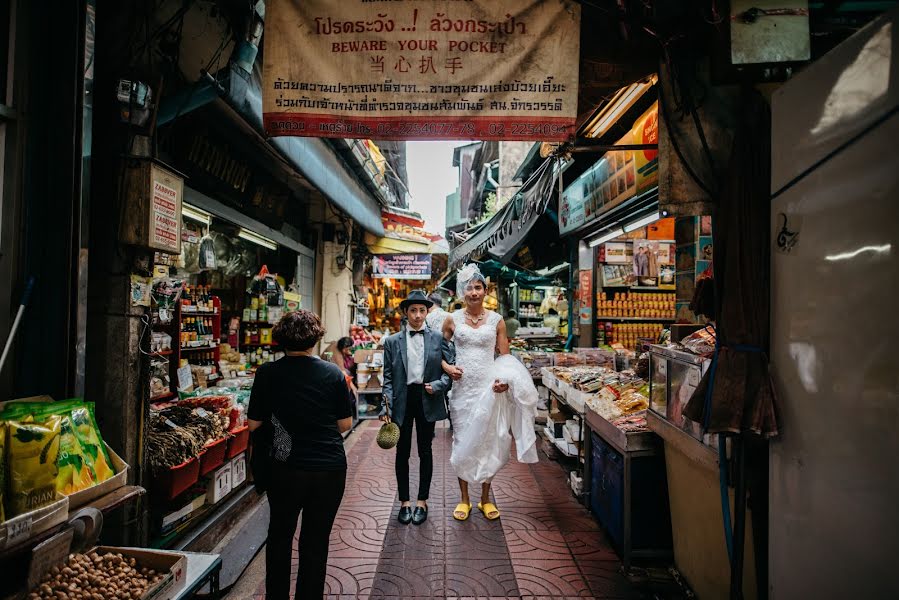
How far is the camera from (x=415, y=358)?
4.28 m

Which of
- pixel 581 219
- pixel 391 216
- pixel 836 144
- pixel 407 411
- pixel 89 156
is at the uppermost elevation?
pixel 391 216

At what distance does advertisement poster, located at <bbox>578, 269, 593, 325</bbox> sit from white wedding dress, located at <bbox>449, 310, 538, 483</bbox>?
426 centimetres

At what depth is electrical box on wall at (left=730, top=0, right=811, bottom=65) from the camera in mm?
2049

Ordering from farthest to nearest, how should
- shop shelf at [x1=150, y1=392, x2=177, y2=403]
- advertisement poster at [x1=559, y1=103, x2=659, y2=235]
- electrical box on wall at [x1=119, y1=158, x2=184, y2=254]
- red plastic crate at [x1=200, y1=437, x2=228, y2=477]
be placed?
shop shelf at [x1=150, y1=392, x2=177, y2=403] → advertisement poster at [x1=559, y1=103, x2=659, y2=235] → red plastic crate at [x1=200, y1=437, x2=228, y2=477] → electrical box on wall at [x1=119, y1=158, x2=184, y2=254]

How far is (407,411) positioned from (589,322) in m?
5.01

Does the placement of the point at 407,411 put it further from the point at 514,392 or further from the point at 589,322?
the point at 589,322

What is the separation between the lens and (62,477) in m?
2.04

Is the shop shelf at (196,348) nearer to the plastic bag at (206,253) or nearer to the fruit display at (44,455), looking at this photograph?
the plastic bag at (206,253)

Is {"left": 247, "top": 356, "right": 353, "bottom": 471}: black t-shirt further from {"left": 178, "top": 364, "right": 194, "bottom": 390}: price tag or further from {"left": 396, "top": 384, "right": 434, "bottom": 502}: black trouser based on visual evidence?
{"left": 178, "top": 364, "right": 194, "bottom": 390}: price tag

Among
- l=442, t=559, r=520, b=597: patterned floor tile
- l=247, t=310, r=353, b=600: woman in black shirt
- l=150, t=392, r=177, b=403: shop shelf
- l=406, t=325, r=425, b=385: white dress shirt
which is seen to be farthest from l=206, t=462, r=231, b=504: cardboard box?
l=442, t=559, r=520, b=597: patterned floor tile

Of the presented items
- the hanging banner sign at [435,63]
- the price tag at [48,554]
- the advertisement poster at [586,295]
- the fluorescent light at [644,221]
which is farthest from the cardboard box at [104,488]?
the advertisement poster at [586,295]

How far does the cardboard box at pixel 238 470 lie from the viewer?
433 cm

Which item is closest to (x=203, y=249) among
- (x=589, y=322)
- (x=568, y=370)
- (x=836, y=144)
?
(x=568, y=370)

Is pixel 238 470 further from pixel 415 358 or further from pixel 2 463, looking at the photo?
pixel 2 463
